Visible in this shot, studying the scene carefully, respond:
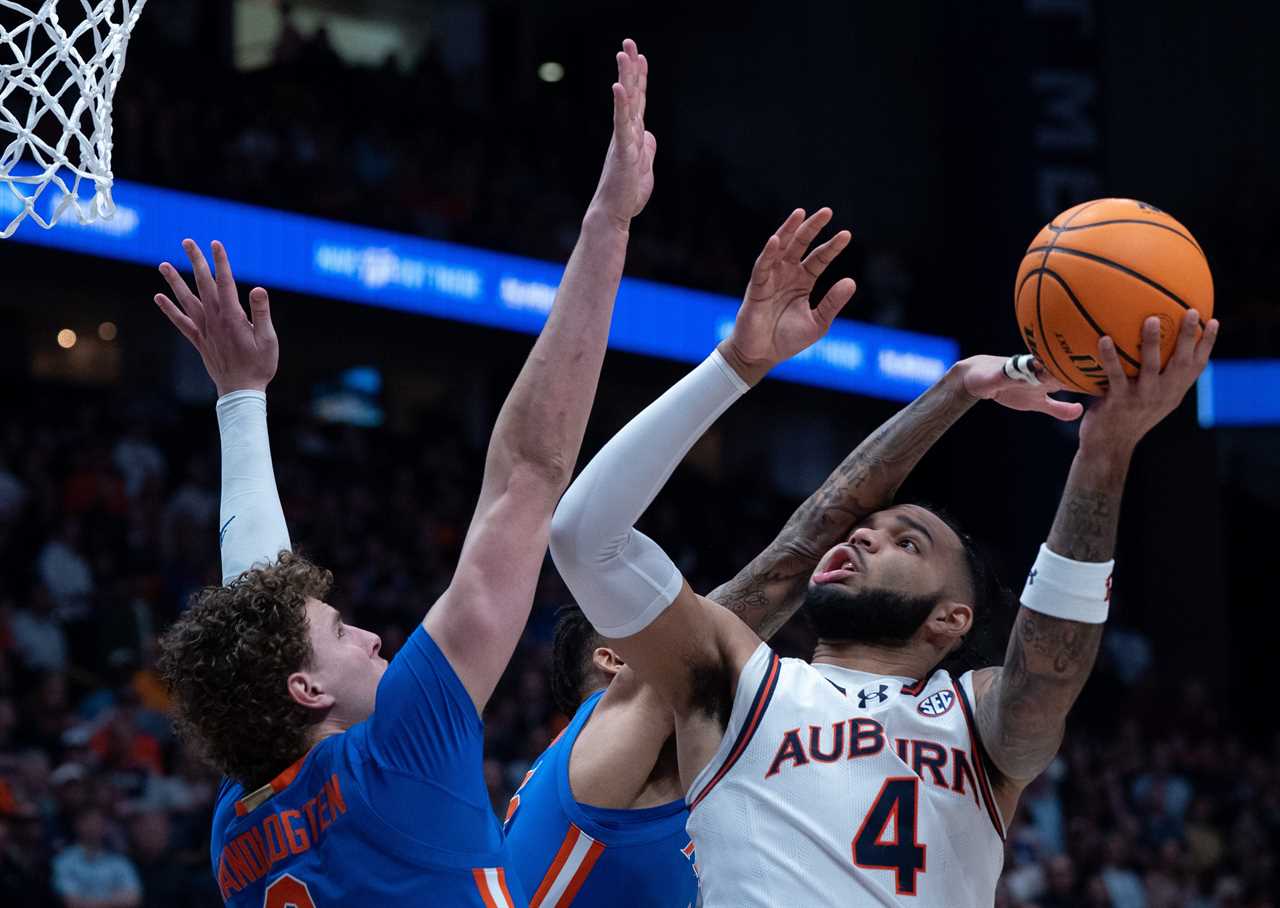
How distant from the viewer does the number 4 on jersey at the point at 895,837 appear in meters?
2.76

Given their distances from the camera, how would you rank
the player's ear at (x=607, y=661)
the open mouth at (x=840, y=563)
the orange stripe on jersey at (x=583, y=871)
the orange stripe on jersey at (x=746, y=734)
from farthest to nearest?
the player's ear at (x=607, y=661) < the orange stripe on jersey at (x=583, y=871) < the open mouth at (x=840, y=563) < the orange stripe on jersey at (x=746, y=734)

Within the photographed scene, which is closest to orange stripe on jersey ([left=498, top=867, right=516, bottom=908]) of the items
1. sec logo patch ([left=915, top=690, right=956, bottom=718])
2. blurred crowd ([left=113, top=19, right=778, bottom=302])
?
sec logo patch ([left=915, top=690, right=956, bottom=718])

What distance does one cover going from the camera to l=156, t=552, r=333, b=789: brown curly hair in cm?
260

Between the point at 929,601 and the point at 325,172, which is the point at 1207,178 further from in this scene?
the point at 929,601

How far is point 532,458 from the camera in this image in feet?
8.14

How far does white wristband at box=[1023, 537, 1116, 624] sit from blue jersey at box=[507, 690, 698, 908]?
3.03 ft

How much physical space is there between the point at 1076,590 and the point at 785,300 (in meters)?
0.75

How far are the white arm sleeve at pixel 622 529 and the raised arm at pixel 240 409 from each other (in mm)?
675

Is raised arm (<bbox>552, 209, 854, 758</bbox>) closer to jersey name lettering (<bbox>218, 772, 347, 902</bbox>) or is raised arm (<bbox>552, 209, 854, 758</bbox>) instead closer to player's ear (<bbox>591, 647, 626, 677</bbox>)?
jersey name lettering (<bbox>218, 772, 347, 902</bbox>)

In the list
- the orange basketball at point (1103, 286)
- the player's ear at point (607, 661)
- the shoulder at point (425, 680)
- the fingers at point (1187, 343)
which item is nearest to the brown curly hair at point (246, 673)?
the shoulder at point (425, 680)

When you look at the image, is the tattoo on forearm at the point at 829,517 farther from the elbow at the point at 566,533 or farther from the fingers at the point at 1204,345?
the fingers at the point at 1204,345

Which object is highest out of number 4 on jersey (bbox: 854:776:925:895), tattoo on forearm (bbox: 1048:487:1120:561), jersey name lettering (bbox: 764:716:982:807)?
tattoo on forearm (bbox: 1048:487:1120:561)

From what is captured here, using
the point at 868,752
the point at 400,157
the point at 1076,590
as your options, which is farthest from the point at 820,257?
the point at 400,157

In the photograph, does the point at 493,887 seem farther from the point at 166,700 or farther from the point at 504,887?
the point at 166,700
